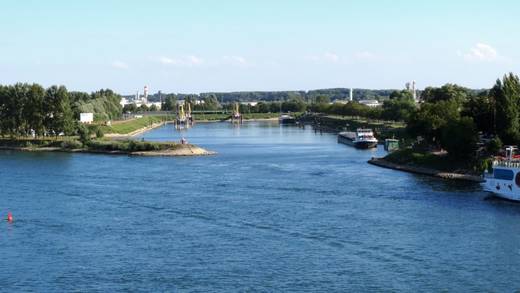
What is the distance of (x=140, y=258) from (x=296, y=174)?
20.9 meters

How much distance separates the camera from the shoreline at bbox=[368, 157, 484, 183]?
122ft

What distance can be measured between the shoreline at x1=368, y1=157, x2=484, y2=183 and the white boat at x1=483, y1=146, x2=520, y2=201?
15.5ft

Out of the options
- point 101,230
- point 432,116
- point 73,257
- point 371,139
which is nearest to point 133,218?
point 101,230

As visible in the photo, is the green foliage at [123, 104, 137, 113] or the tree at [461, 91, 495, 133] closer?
the tree at [461, 91, 495, 133]

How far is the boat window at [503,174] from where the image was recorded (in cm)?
3114

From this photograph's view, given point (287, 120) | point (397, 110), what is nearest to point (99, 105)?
point (397, 110)

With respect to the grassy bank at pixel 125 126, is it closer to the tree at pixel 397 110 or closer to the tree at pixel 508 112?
the tree at pixel 397 110

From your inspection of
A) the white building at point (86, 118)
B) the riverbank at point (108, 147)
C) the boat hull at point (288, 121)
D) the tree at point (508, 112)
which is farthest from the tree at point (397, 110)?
the boat hull at point (288, 121)

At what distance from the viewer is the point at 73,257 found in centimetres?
2202

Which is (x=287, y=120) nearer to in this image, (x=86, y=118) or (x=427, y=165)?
(x=86, y=118)

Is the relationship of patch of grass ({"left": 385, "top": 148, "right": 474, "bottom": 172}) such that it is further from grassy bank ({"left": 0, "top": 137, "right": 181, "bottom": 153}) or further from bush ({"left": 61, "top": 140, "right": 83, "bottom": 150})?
bush ({"left": 61, "top": 140, "right": 83, "bottom": 150})

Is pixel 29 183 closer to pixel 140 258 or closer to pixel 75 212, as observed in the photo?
pixel 75 212

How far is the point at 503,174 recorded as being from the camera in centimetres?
3136

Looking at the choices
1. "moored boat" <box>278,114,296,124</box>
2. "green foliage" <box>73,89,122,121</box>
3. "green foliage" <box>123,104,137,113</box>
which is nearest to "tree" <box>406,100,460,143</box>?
"green foliage" <box>73,89,122,121</box>
